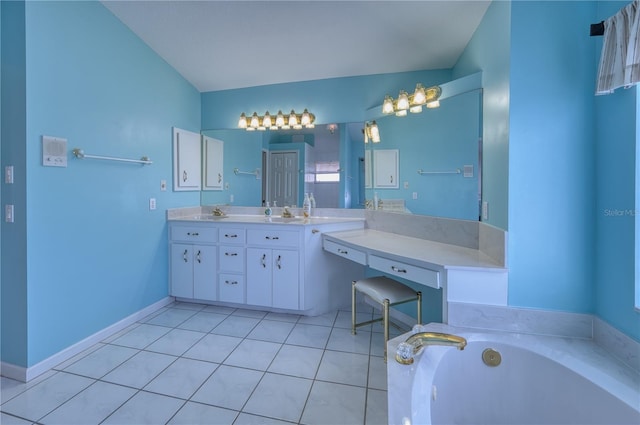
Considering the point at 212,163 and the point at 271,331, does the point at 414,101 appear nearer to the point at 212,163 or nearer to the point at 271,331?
the point at 271,331

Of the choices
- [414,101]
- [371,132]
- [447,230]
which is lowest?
[447,230]

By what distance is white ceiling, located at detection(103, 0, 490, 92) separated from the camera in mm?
2062

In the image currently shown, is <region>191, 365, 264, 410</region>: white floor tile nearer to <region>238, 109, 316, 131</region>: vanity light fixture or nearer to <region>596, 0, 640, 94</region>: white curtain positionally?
<region>596, 0, 640, 94</region>: white curtain

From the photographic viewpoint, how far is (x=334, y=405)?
61.0 inches

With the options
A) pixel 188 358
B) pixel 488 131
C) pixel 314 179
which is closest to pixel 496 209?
pixel 488 131

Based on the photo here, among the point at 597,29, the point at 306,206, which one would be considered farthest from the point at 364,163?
the point at 597,29

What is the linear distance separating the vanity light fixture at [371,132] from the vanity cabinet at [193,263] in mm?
1725

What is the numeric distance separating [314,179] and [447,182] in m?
1.41

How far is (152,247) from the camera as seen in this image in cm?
276

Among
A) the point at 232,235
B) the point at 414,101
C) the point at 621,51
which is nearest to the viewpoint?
the point at 621,51

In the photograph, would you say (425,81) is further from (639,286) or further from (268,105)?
(639,286)

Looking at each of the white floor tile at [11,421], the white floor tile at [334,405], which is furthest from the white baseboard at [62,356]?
the white floor tile at [334,405]

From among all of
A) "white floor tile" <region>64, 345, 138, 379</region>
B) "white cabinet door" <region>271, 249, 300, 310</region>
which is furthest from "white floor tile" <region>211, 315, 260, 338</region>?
"white floor tile" <region>64, 345, 138, 379</region>

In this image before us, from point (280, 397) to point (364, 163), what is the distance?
81.6 inches
